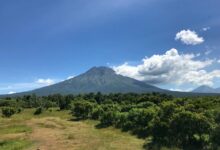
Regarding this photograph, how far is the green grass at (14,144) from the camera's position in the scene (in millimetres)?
49656

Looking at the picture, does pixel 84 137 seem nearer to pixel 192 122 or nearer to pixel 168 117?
pixel 168 117

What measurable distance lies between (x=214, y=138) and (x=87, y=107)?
2851 inches

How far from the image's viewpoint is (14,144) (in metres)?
52.3

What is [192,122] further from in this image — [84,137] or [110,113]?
[110,113]

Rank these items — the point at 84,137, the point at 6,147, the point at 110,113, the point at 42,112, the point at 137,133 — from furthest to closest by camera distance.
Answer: the point at 42,112
the point at 110,113
the point at 137,133
the point at 84,137
the point at 6,147

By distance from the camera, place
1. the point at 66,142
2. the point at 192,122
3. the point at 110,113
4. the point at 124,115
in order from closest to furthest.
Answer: the point at 192,122 → the point at 66,142 → the point at 124,115 → the point at 110,113

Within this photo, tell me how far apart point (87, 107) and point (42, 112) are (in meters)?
27.6

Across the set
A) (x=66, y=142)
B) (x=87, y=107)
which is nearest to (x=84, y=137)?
(x=66, y=142)

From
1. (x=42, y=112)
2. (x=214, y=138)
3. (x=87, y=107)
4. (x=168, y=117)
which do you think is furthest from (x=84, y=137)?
(x=42, y=112)

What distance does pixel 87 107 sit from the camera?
4377 inches

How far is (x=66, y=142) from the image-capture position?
54.6 metres

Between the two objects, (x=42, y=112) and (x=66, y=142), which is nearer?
(x=66, y=142)

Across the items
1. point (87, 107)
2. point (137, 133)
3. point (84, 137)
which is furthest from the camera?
point (87, 107)

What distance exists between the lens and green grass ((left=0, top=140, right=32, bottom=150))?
163ft
